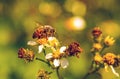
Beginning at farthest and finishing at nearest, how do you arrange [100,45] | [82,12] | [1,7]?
1. [82,12]
2. [1,7]
3. [100,45]

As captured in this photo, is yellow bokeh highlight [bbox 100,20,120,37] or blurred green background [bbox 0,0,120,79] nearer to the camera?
blurred green background [bbox 0,0,120,79]

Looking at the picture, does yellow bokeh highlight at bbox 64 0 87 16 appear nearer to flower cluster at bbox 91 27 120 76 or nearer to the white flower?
flower cluster at bbox 91 27 120 76

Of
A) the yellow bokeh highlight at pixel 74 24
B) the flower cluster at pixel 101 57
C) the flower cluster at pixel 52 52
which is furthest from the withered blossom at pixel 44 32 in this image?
the yellow bokeh highlight at pixel 74 24

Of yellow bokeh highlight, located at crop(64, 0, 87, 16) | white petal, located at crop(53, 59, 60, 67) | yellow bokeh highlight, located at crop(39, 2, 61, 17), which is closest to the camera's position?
white petal, located at crop(53, 59, 60, 67)

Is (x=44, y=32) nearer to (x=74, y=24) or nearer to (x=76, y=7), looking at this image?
(x=74, y=24)

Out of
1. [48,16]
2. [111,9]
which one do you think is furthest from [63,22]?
[111,9]

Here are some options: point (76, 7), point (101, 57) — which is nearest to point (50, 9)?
point (76, 7)

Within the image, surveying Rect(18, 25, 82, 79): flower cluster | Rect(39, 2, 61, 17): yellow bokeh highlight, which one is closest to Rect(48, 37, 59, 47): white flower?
Rect(18, 25, 82, 79): flower cluster

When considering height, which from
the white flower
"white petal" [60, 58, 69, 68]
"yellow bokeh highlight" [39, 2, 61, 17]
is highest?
"yellow bokeh highlight" [39, 2, 61, 17]

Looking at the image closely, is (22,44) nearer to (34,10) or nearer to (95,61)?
(34,10)
